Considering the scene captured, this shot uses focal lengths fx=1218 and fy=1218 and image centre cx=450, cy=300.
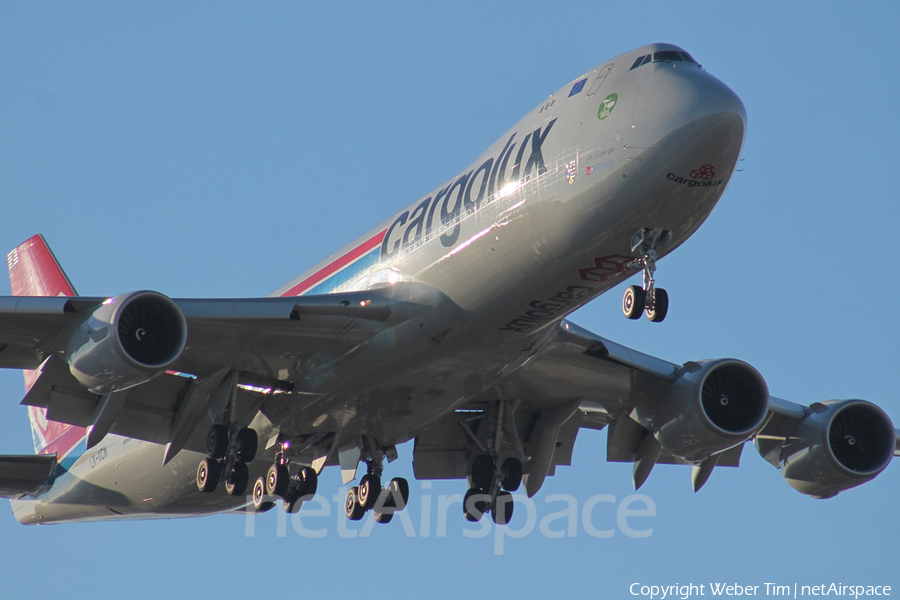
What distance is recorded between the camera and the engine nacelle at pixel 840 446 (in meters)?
30.0

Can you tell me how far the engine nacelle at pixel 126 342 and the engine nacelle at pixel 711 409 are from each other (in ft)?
39.2

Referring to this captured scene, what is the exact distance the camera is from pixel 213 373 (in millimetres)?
25391

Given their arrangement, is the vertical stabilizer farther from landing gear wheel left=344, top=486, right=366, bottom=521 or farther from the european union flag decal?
the european union flag decal

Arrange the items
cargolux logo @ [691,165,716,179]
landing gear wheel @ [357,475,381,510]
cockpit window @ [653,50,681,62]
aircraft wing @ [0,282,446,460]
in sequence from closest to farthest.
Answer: cargolux logo @ [691,165,716,179], cockpit window @ [653,50,681,62], aircraft wing @ [0,282,446,460], landing gear wheel @ [357,475,381,510]

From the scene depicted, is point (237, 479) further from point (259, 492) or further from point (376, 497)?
point (376, 497)

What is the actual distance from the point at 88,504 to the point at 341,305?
11.6 meters

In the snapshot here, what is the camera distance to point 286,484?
2742 cm

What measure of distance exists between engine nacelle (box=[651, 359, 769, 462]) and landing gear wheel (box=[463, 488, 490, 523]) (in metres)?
4.35

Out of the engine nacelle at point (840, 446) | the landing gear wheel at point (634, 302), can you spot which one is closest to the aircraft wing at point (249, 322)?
the landing gear wheel at point (634, 302)

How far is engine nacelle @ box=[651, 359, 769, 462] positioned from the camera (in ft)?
91.5

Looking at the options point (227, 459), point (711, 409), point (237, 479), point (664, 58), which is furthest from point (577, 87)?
point (237, 479)

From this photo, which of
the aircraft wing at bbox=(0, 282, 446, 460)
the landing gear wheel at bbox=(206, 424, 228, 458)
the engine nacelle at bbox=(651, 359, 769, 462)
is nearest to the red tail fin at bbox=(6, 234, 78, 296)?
the aircraft wing at bbox=(0, 282, 446, 460)

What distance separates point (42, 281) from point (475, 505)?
13639 millimetres

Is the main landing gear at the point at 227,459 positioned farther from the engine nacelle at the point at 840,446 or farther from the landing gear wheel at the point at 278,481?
the engine nacelle at the point at 840,446
